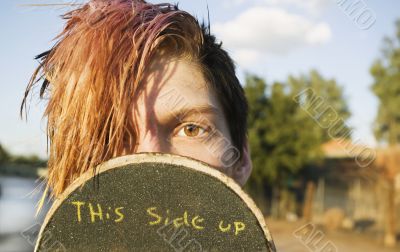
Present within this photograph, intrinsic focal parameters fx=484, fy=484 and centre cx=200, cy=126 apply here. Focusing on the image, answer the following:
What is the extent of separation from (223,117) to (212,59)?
0.23 metres

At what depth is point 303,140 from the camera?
2164 centimetres

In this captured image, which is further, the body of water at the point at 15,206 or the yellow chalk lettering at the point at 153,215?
the body of water at the point at 15,206

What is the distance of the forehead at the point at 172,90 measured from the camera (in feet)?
4.96

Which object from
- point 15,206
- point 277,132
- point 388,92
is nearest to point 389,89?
point 388,92

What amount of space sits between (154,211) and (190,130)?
43cm

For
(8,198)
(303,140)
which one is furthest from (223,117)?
(303,140)

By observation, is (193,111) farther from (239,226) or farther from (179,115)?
(239,226)

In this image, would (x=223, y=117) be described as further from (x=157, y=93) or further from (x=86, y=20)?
(x=86, y=20)

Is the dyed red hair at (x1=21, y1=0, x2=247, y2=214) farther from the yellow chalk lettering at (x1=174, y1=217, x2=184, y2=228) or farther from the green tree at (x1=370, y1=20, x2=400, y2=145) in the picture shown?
the green tree at (x1=370, y1=20, x2=400, y2=145)

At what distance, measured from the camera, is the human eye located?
158 centimetres

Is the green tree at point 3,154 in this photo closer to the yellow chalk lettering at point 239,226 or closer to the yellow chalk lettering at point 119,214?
the yellow chalk lettering at point 119,214

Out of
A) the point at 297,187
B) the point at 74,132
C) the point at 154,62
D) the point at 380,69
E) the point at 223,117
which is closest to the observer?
the point at 74,132

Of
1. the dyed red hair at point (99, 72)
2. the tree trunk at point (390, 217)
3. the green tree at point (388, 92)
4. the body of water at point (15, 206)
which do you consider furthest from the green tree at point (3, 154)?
the green tree at point (388, 92)

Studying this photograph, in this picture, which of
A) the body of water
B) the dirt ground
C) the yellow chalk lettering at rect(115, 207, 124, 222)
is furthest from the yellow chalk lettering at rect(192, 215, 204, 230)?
the dirt ground
